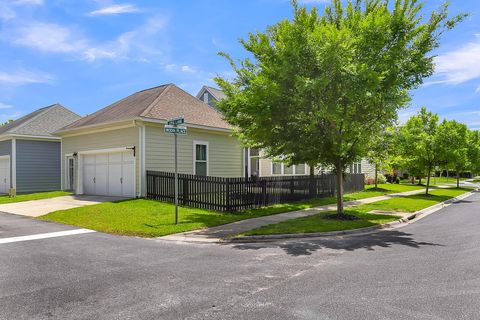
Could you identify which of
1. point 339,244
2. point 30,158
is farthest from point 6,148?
point 339,244

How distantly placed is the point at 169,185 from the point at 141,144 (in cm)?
272

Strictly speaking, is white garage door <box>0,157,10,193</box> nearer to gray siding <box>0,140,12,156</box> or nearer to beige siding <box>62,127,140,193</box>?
gray siding <box>0,140,12,156</box>

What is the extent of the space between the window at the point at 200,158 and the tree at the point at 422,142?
1375 cm

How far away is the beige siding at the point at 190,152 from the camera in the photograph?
61.0ft

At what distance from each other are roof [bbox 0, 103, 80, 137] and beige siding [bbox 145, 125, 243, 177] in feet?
37.6

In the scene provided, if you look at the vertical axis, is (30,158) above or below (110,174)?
above

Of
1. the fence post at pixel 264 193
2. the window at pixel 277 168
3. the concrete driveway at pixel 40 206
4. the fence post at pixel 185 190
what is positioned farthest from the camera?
the window at pixel 277 168

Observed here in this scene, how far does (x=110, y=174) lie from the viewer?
2044 centimetres

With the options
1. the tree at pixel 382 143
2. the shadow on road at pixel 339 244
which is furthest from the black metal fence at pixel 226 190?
the shadow on road at pixel 339 244

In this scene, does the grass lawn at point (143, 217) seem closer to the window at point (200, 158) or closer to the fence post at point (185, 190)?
the fence post at point (185, 190)

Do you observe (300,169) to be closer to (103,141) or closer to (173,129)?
(103,141)

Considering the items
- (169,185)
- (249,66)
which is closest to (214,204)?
(169,185)

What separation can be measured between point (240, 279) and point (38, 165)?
2557cm

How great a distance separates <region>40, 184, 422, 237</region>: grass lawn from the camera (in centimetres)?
1145
